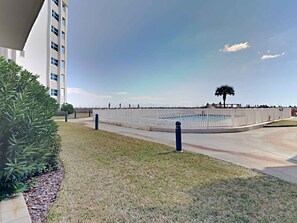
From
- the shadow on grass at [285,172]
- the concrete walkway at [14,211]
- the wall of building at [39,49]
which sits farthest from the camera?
the wall of building at [39,49]

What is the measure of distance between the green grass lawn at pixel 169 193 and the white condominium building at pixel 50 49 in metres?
27.4

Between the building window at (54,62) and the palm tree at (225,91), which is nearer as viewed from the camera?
the building window at (54,62)

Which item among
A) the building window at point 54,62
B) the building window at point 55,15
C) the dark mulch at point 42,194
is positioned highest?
the building window at point 55,15

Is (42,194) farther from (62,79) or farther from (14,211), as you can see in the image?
(62,79)

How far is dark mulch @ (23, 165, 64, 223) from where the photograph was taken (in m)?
2.90

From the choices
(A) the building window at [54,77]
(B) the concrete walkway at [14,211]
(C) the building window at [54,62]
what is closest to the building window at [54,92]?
(A) the building window at [54,77]

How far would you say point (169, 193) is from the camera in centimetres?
349

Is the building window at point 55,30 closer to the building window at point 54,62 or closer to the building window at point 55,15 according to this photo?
the building window at point 55,15

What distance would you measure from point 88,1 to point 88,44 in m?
8.83

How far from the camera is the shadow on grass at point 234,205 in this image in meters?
2.72

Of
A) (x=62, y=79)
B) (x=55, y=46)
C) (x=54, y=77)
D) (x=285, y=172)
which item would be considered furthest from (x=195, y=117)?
(x=55, y=46)

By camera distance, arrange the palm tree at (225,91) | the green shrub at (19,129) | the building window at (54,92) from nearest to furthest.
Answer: the green shrub at (19,129), the building window at (54,92), the palm tree at (225,91)

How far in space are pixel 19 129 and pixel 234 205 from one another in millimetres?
3927

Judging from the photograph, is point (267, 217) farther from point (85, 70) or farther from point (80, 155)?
point (85, 70)
